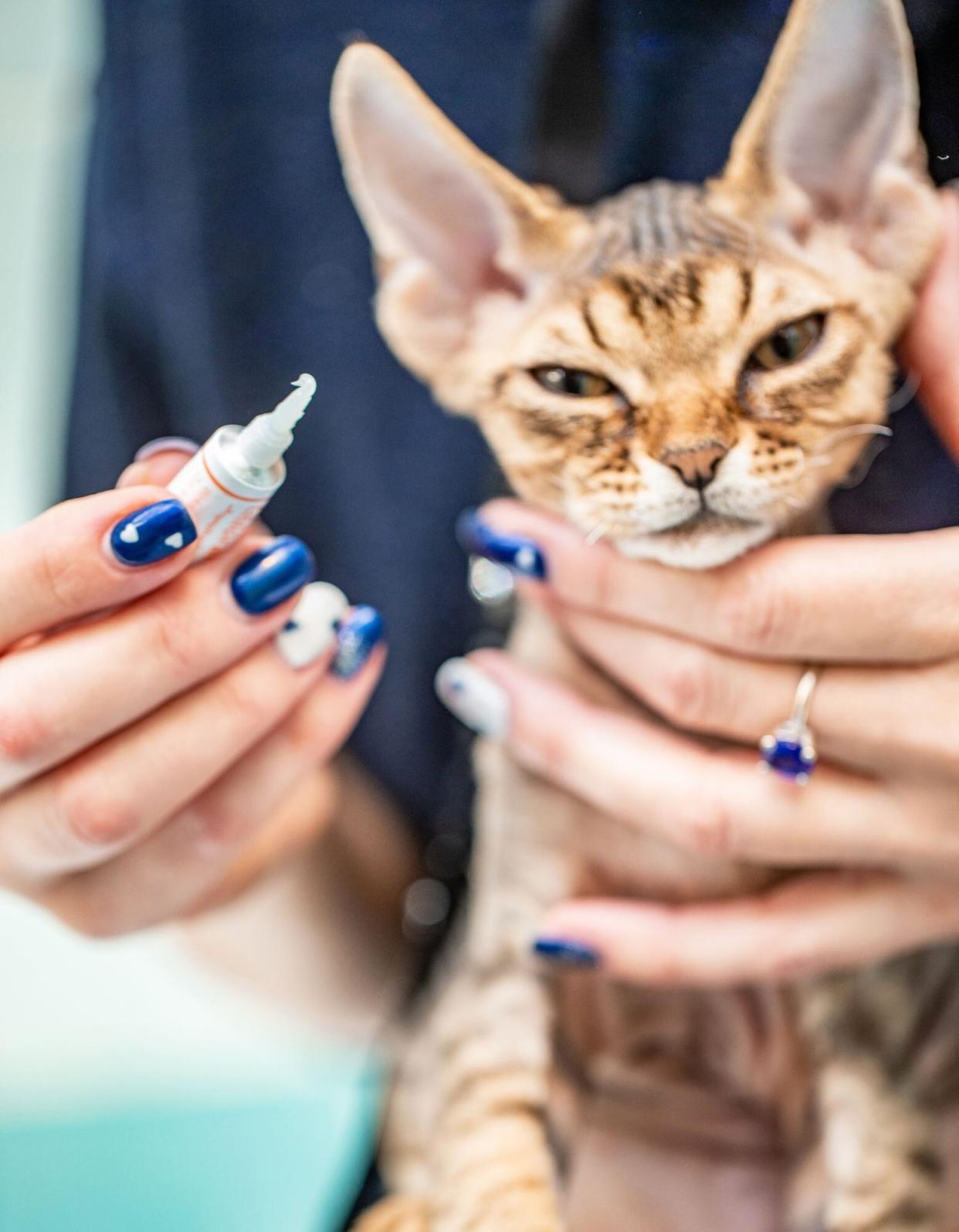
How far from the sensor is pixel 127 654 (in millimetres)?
489

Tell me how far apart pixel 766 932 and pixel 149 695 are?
0.41 meters

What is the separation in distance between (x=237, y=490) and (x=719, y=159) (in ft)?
0.93

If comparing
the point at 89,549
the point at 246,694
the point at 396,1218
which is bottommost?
the point at 396,1218

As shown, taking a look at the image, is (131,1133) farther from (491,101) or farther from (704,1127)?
(491,101)

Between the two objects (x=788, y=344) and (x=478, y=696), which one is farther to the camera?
(x=478, y=696)

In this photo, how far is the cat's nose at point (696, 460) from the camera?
1.51 ft

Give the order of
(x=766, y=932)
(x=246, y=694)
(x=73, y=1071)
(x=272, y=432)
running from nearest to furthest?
1. (x=272, y=432)
2. (x=246, y=694)
3. (x=766, y=932)
4. (x=73, y=1071)

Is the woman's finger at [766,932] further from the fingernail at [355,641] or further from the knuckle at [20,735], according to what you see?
the knuckle at [20,735]

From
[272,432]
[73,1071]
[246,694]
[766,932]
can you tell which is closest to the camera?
[272,432]

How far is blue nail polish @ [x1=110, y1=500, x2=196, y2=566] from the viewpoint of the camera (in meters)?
0.45

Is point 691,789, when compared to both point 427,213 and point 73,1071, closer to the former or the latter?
point 427,213

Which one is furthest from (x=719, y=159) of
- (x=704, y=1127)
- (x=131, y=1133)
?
(x=131, y=1133)

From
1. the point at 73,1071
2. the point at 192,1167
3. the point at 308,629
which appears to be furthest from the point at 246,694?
the point at 73,1071

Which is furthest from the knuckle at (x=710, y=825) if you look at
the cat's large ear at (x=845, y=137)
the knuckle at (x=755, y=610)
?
the cat's large ear at (x=845, y=137)
